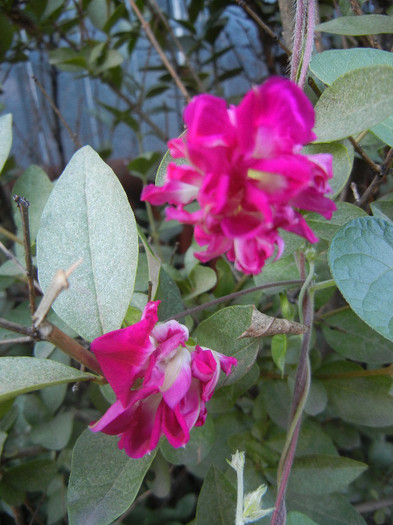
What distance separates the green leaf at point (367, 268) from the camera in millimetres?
348

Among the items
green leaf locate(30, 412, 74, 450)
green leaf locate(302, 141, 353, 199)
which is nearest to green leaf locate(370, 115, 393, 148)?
green leaf locate(302, 141, 353, 199)

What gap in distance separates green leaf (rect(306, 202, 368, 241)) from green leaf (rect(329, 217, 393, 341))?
0.04 m

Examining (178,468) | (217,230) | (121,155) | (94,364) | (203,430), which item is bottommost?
(178,468)

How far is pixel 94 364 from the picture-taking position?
0.37 meters

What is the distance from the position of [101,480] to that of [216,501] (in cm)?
12

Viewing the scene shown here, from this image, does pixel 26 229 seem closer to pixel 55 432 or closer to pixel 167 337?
pixel 167 337

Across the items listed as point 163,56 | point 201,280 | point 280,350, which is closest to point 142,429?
point 280,350

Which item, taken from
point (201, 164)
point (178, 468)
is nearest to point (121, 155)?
point (178, 468)

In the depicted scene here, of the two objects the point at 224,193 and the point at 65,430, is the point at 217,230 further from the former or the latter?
the point at 65,430

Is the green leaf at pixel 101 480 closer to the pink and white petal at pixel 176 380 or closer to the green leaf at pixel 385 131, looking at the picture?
the pink and white petal at pixel 176 380

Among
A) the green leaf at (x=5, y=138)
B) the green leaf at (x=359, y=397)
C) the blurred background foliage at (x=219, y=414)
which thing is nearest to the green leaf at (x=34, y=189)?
the blurred background foliage at (x=219, y=414)

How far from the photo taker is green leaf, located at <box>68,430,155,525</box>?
0.39 metres

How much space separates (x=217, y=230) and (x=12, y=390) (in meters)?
0.18

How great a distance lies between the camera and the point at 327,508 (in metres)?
0.55
